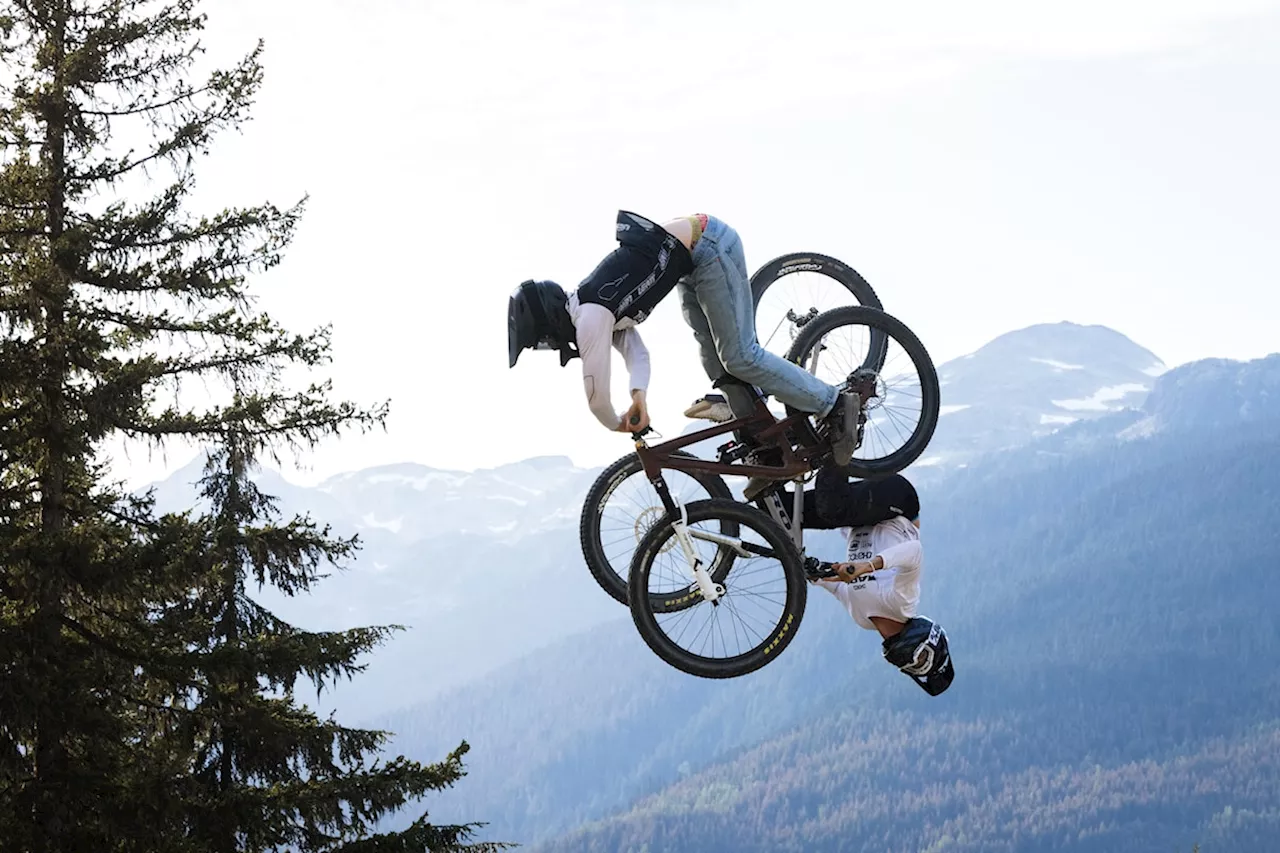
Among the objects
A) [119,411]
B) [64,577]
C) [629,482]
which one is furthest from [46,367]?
[629,482]

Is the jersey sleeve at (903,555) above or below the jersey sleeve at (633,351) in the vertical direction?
below

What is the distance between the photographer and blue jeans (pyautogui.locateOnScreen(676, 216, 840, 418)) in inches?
421

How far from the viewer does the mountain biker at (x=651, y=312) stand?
10281 mm

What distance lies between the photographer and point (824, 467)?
11.4 meters

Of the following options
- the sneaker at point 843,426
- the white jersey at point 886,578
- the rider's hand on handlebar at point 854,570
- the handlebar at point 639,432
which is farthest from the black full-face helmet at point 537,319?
the white jersey at point 886,578

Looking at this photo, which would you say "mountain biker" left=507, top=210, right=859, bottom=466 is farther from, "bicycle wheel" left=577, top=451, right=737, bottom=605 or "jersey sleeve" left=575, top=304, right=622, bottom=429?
"bicycle wheel" left=577, top=451, right=737, bottom=605

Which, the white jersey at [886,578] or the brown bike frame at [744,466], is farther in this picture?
the white jersey at [886,578]

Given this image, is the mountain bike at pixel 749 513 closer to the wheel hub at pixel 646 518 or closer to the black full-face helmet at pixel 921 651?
the wheel hub at pixel 646 518

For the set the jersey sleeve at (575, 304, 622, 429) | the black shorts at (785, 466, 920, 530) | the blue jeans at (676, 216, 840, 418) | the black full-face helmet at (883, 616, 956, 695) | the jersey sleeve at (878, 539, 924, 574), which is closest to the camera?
the jersey sleeve at (575, 304, 622, 429)

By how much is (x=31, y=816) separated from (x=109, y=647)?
6.53ft

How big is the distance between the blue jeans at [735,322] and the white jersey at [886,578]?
1.18 meters

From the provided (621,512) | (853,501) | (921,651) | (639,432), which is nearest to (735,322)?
(639,432)

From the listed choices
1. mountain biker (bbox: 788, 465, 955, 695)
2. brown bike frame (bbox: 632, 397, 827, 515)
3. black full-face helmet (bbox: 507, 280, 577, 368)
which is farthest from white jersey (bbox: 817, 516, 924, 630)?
black full-face helmet (bbox: 507, 280, 577, 368)

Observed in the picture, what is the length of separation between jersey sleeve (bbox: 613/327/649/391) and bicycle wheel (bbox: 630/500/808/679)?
94 cm
